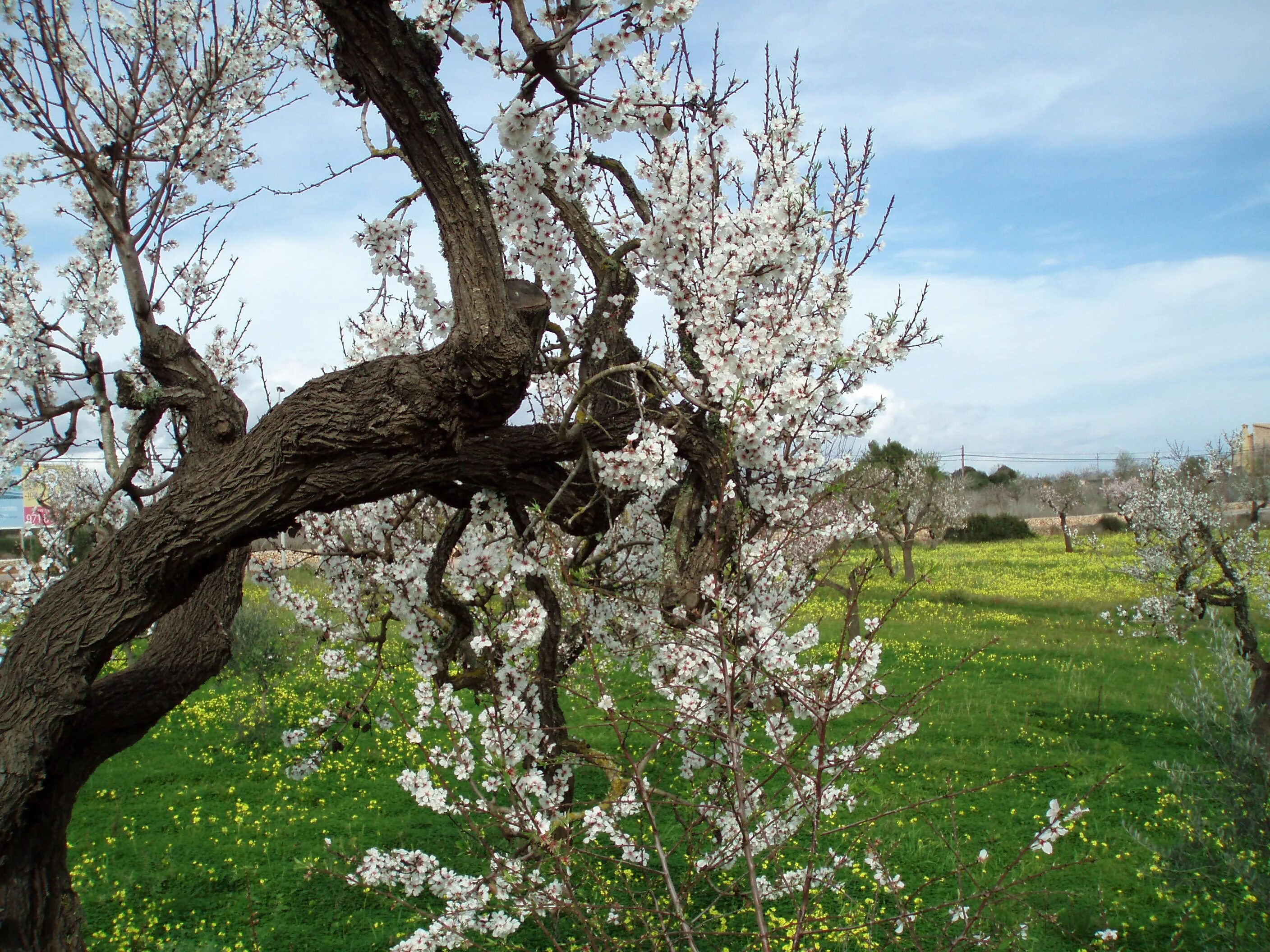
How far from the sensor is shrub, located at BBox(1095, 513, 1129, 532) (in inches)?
1399

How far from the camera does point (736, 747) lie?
2.28 metres

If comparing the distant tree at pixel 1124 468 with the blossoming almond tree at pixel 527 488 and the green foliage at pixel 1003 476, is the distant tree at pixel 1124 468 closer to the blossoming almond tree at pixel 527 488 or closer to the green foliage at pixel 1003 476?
the green foliage at pixel 1003 476

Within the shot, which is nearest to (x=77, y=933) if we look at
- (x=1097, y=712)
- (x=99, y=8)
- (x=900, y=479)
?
(x=99, y=8)

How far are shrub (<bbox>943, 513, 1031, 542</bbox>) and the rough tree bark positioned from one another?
35.9 m

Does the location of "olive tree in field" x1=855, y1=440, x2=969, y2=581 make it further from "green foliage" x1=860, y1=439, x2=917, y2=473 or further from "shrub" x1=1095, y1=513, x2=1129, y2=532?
"shrub" x1=1095, y1=513, x2=1129, y2=532

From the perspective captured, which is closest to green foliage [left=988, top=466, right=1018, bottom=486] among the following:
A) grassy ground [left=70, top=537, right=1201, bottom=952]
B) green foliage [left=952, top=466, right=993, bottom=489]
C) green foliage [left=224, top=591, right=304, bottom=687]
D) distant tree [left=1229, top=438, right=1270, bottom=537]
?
green foliage [left=952, top=466, right=993, bottom=489]

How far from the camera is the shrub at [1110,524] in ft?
117

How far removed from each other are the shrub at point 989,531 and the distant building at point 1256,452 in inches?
332

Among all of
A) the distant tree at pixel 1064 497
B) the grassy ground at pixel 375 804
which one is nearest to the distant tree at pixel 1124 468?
the distant tree at pixel 1064 497

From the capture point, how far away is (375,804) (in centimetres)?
732

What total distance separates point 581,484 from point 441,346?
99cm

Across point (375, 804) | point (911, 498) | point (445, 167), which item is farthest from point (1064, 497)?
point (445, 167)

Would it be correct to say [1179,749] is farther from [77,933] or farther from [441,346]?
[77,933]

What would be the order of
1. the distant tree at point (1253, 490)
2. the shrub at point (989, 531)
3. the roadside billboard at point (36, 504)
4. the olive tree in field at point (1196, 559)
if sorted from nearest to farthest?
the roadside billboard at point (36, 504) < the olive tree in field at point (1196, 559) < the distant tree at point (1253, 490) < the shrub at point (989, 531)
